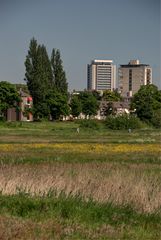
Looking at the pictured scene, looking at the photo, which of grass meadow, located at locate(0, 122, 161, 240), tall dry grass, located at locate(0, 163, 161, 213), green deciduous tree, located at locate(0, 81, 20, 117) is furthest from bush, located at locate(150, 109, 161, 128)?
grass meadow, located at locate(0, 122, 161, 240)

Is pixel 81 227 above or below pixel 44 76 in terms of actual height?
below

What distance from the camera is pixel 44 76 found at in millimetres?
104875

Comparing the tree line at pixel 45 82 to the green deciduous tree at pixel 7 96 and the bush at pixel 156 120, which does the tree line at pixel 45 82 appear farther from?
the bush at pixel 156 120

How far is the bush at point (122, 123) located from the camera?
87812mm

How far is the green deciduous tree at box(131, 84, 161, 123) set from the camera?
358 ft

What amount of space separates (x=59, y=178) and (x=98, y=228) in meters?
4.88

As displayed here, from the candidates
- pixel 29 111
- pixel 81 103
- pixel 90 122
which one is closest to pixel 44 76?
pixel 29 111

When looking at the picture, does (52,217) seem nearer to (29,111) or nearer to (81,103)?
(29,111)

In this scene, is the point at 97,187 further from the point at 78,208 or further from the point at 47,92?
the point at 47,92

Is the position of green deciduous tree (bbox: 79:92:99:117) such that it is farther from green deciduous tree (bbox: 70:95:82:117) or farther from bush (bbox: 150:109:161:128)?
bush (bbox: 150:109:161:128)

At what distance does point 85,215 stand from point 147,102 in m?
109

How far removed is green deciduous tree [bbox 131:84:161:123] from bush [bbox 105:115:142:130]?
15990 millimetres

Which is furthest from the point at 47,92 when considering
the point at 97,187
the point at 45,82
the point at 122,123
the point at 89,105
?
the point at 97,187

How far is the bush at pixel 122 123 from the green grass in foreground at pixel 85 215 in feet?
249
